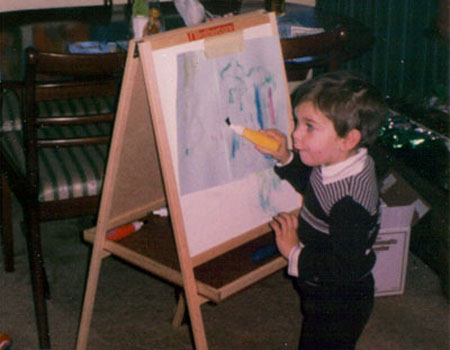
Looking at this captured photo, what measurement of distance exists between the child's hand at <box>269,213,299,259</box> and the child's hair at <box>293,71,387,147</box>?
251mm

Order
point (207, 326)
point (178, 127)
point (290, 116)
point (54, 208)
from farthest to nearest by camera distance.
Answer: point (207, 326) < point (54, 208) < point (290, 116) < point (178, 127)

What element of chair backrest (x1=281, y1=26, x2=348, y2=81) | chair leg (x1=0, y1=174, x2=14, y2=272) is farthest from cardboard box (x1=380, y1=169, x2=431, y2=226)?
chair leg (x1=0, y1=174, x2=14, y2=272)

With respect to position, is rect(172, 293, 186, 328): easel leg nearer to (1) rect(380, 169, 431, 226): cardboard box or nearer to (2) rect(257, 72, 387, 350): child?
(2) rect(257, 72, 387, 350): child

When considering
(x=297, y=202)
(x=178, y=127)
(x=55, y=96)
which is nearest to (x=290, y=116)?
(x=297, y=202)

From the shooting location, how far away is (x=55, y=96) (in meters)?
2.39

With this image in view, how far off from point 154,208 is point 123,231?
4.9 inches

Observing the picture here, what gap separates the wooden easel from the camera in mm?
1454

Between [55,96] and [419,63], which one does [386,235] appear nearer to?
[419,63]

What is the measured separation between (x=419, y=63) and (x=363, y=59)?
1.19 feet

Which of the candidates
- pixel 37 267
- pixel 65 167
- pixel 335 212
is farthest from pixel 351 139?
pixel 37 267

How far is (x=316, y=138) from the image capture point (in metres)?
1.57

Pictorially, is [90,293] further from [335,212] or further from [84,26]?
[84,26]

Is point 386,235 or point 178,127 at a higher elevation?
point 178,127

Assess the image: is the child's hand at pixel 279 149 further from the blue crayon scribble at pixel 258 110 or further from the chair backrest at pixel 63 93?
the chair backrest at pixel 63 93
